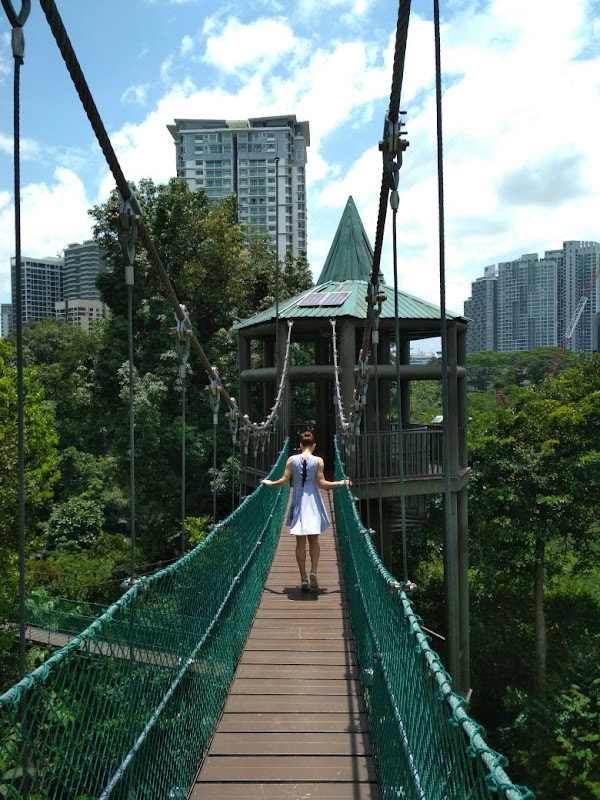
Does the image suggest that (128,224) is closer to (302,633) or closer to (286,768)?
(286,768)

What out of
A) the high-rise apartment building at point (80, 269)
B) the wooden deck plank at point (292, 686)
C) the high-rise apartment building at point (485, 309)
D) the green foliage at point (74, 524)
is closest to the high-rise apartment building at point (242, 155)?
the high-rise apartment building at point (80, 269)

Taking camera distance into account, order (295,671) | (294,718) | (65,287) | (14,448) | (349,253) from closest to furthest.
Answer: (294,718), (295,671), (14,448), (349,253), (65,287)

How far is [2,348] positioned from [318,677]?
1160cm

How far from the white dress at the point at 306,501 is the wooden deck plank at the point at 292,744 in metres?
1.95

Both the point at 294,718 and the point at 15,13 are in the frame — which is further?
the point at 294,718

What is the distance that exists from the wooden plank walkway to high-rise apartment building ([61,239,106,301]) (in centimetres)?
6326

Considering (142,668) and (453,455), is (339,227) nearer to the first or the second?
(453,455)

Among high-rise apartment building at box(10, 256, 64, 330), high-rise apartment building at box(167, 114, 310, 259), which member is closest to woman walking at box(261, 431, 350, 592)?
high-rise apartment building at box(10, 256, 64, 330)

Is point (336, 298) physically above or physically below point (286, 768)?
above

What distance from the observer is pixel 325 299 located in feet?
38.2

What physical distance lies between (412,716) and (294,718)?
1136mm

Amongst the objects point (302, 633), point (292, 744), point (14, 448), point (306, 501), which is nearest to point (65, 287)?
point (14, 448)

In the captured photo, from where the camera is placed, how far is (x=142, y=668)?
264 centimetres

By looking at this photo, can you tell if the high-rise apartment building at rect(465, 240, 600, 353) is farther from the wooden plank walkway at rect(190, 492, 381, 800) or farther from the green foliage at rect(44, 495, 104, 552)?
the wooden plank walkway at rect(190, 492, 381, 800)
